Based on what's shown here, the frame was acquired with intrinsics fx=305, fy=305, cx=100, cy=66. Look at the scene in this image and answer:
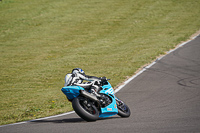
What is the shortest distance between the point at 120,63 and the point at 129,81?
4.96 metres

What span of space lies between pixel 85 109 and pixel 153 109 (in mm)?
2422

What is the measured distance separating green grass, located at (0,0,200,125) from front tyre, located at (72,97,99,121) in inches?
97.0

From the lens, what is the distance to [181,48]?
21031 millimetres

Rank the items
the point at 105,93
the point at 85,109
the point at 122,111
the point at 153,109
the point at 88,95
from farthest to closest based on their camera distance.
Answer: the point at 153,109, the point at 122,111, the point at 105,93, the point at 85,109, the point at 88,95

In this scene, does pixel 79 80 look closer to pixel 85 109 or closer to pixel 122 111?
pixel 85 109

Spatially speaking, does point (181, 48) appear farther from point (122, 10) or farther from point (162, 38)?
point (122, 10)

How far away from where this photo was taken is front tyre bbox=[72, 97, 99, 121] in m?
7.81

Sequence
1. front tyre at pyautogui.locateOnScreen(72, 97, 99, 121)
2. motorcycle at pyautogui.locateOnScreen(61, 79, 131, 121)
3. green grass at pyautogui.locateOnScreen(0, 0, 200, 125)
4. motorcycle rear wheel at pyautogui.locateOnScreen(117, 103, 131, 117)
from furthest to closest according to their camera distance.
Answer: green grass at pyautogui.locateOnScreen(0, 0, 200, 125)
motorcycle rear wheel at pyautogui.locateOnScreen(117, 103, 131, 117)
motorcycle at pyautogui.locateOnScreen(61, 79, 131, 121)
front tyre at pyautogui.locateOnScreen(72, 97, 99, 121)

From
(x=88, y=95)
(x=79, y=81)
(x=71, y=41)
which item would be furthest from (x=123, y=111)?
(x=71, y=41)

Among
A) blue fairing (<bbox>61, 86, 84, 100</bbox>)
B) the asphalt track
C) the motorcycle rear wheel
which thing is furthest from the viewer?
the motorcycle rear wheel

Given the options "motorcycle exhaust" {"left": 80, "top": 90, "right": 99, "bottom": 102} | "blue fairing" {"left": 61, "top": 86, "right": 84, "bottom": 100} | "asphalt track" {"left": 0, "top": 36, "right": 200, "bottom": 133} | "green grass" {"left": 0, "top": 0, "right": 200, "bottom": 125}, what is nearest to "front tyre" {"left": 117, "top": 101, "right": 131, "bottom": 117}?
"asphalt track" {"left": 0, "top": 36, "right": 200, "bottom": 133}

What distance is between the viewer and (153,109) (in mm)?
9422

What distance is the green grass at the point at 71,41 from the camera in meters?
14.1

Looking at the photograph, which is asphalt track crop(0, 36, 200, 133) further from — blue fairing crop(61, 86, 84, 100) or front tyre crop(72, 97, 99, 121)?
blue fairing crop(61, 86, 84, 100)
